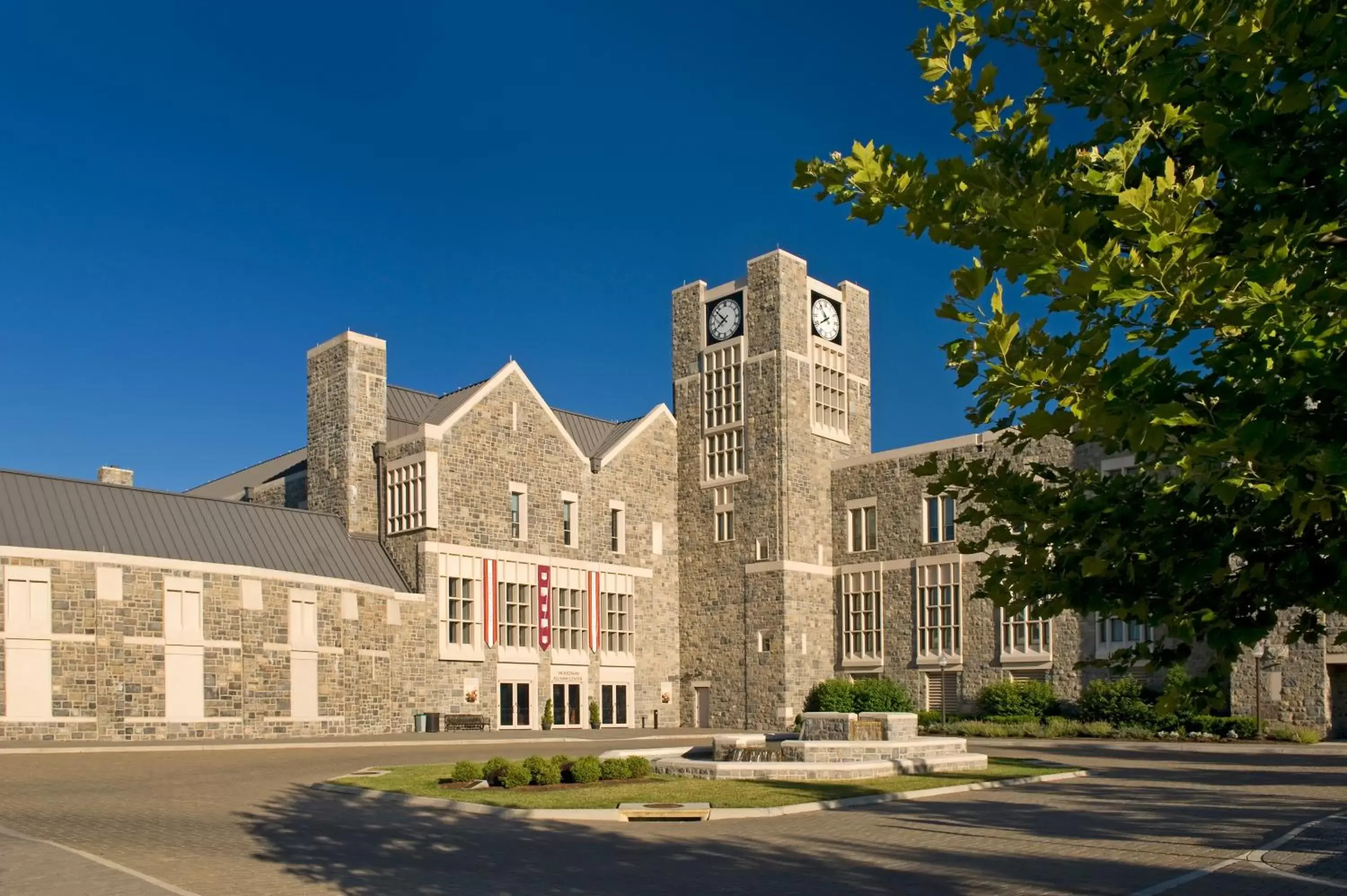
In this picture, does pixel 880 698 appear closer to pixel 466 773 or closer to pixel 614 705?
pixel 614 705

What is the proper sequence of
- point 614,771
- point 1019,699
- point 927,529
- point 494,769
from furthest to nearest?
point 927,529, point 1019,699, point 614,771, point 494,769

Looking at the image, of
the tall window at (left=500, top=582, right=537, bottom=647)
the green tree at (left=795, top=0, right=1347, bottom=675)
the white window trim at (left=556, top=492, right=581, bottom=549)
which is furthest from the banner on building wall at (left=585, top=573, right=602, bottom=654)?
the green tree at (left=795, top=0, right=1347, bottom=675)

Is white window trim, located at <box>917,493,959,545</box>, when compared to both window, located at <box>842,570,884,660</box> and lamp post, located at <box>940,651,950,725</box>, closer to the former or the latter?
window, located at <box>842,570,884,660</box>

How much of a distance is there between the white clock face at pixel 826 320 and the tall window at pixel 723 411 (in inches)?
138

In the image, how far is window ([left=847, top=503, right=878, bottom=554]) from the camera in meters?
49.7

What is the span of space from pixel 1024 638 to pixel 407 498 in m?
22.6

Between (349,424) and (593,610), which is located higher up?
(349,424)

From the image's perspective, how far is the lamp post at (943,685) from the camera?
45.9 meters

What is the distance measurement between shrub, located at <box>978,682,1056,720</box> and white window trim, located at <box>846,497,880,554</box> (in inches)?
316

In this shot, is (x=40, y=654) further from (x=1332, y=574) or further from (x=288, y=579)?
(x=1332, y=574)

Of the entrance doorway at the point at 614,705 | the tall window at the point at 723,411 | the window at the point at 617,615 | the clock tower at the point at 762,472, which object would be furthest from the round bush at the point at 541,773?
the tall window at the point at 723,411

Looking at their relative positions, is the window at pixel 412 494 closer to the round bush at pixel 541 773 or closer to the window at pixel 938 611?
the window at pixel 938 611

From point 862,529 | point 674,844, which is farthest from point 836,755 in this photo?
point 862,529

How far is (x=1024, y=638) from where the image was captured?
4406 centimetres
